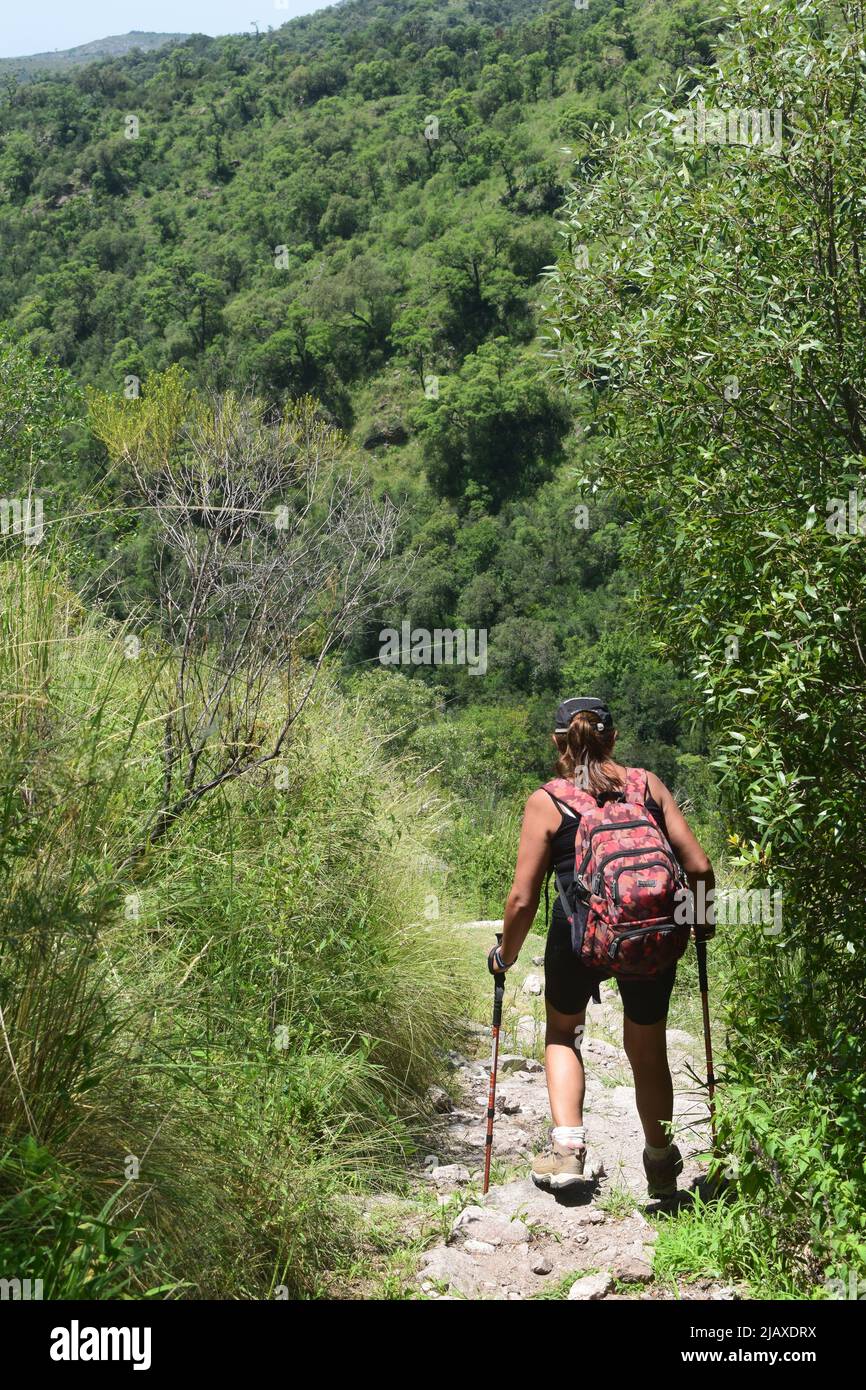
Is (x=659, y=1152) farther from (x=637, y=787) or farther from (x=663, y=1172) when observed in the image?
(x=637, y=787)

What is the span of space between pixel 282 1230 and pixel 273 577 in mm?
3301

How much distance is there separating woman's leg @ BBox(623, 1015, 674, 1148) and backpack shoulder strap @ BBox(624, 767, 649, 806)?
0.63 metres

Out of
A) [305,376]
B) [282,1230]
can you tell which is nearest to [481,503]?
[305,376]

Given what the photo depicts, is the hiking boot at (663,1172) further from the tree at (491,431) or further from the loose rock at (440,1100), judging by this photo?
the tree at (491,431)

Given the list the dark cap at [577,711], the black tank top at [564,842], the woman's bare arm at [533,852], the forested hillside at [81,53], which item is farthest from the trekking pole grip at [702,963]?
the forested hillside at [81,53]

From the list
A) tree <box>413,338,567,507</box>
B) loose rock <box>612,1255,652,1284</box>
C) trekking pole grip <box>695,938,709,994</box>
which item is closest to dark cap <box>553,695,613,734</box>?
trekking pole grip <box>695,938,709,994</box>

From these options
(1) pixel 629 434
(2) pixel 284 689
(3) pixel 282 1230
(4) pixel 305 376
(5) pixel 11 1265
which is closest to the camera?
(5) pixel 11 1265

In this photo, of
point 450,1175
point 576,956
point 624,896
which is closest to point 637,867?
point 624,896

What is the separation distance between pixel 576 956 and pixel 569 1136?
541mm

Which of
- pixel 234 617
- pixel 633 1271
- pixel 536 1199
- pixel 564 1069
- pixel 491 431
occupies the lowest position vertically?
pixel 536 1199

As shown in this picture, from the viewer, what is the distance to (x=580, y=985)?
331 cm

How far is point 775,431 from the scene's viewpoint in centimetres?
355

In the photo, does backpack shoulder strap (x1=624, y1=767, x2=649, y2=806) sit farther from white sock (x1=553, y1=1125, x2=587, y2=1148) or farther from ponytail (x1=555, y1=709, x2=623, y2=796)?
white sock (x1=553, y1=1125, x2=587, y2=1148)
